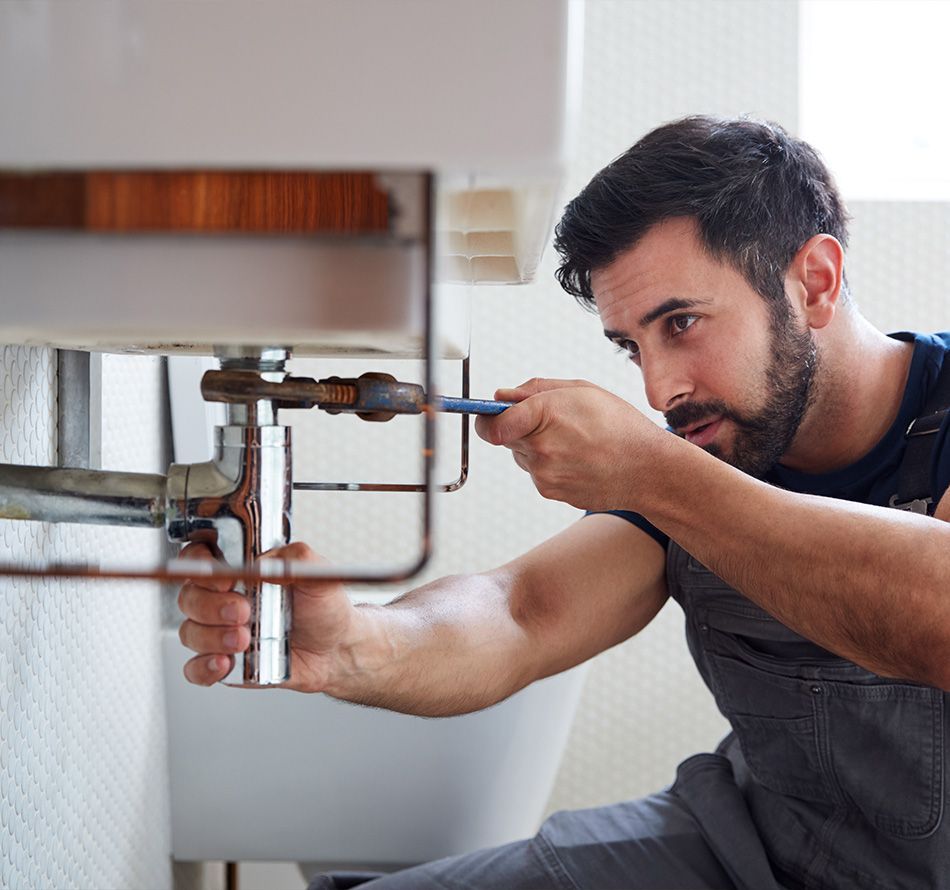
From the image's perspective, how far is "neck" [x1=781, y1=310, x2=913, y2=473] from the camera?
3.51 ft

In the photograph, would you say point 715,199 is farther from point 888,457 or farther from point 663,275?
point 888,457

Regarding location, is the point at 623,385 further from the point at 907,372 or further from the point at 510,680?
the point at 510,680

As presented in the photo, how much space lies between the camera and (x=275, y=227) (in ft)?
1.33

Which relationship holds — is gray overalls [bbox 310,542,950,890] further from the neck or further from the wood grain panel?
the wood grain panel

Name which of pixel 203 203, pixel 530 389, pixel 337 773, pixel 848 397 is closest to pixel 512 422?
pixel 530 389

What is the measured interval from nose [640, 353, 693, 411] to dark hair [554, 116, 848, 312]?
0.39ft

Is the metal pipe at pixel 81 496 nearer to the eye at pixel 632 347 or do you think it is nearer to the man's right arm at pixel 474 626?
the man's right arm at pixel 474 626

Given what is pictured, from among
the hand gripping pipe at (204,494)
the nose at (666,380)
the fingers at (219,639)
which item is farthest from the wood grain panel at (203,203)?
the nose at (666,380)

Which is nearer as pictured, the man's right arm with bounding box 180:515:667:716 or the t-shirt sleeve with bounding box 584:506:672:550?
the man's right arm with bounding box 180:515:667:716

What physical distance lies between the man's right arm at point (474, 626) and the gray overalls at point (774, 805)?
0.08 metres

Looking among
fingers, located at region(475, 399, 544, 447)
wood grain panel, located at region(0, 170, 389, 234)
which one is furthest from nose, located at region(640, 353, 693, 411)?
wood grain panel, located at region(0, 170, 389, 234)

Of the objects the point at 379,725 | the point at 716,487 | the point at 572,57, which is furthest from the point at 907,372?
the point at 572,57

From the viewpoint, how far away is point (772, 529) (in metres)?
0.74

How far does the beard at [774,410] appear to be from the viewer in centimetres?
103
